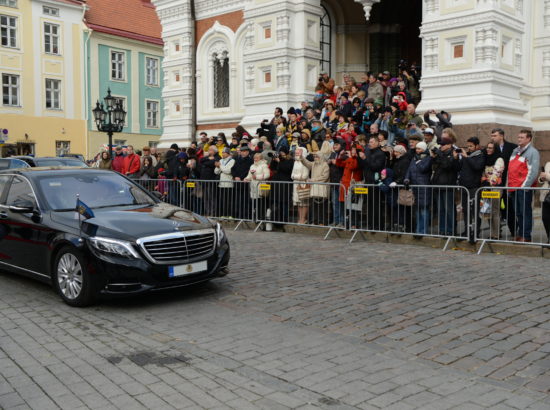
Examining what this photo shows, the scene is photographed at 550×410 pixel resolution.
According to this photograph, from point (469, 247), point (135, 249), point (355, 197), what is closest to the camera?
point (135, 249)

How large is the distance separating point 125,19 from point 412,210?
126 feet

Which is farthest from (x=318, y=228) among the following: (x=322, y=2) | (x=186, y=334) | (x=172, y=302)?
(x=322, y=2)

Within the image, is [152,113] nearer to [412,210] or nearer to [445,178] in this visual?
[412,210]

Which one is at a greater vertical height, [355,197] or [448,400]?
[355,197]

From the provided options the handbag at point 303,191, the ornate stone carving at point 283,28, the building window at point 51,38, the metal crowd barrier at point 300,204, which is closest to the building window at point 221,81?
the ornate stone carving at point 283,28

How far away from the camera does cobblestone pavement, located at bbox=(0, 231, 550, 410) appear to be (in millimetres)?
4441

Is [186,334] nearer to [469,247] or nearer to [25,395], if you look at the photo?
[25,395]

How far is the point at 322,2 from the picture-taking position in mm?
20969

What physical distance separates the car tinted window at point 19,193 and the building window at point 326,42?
14.3 metres

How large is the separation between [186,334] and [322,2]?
57.0 feet

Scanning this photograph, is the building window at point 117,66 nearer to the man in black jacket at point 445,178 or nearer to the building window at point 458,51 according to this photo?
the building window at point 458,51

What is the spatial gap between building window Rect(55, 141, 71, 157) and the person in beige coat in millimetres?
31349

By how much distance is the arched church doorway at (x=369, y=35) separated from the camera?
2155 centimetres

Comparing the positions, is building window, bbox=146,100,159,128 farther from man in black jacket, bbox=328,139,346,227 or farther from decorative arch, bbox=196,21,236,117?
man in black jacket, bbox=328,139,346,227
